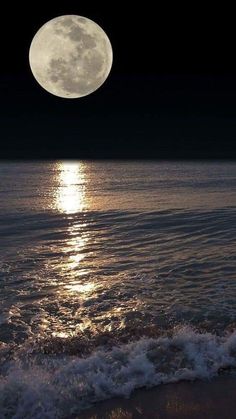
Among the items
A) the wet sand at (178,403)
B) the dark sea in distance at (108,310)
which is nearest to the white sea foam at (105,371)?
the dark sea in distance at (108,310)

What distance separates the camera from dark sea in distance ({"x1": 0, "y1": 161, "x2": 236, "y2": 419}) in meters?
4.44

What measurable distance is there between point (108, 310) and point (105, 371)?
172cm

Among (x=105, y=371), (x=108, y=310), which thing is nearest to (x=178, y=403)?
(x=105, y=371)

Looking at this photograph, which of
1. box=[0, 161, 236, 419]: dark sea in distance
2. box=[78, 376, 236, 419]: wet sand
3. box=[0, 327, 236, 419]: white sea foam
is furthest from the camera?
box=[0, 161, 236, 419]: dark sea in distance

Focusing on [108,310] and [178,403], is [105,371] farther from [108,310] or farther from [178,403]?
[108,310]

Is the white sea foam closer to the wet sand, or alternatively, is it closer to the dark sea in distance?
the dark sea in distance

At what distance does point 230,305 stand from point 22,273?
3444mm

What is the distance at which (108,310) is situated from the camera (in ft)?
20.8

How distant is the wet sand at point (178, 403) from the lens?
3901mm

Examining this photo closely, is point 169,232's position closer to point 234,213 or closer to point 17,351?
point 234,213

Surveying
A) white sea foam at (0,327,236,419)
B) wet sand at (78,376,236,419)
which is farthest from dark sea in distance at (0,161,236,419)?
wet sand at (78,376,236,419)

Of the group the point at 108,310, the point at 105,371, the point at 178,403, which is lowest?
the point at 178,403

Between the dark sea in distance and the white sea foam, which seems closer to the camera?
the white sea foam

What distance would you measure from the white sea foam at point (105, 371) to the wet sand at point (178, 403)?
0.39 ft
